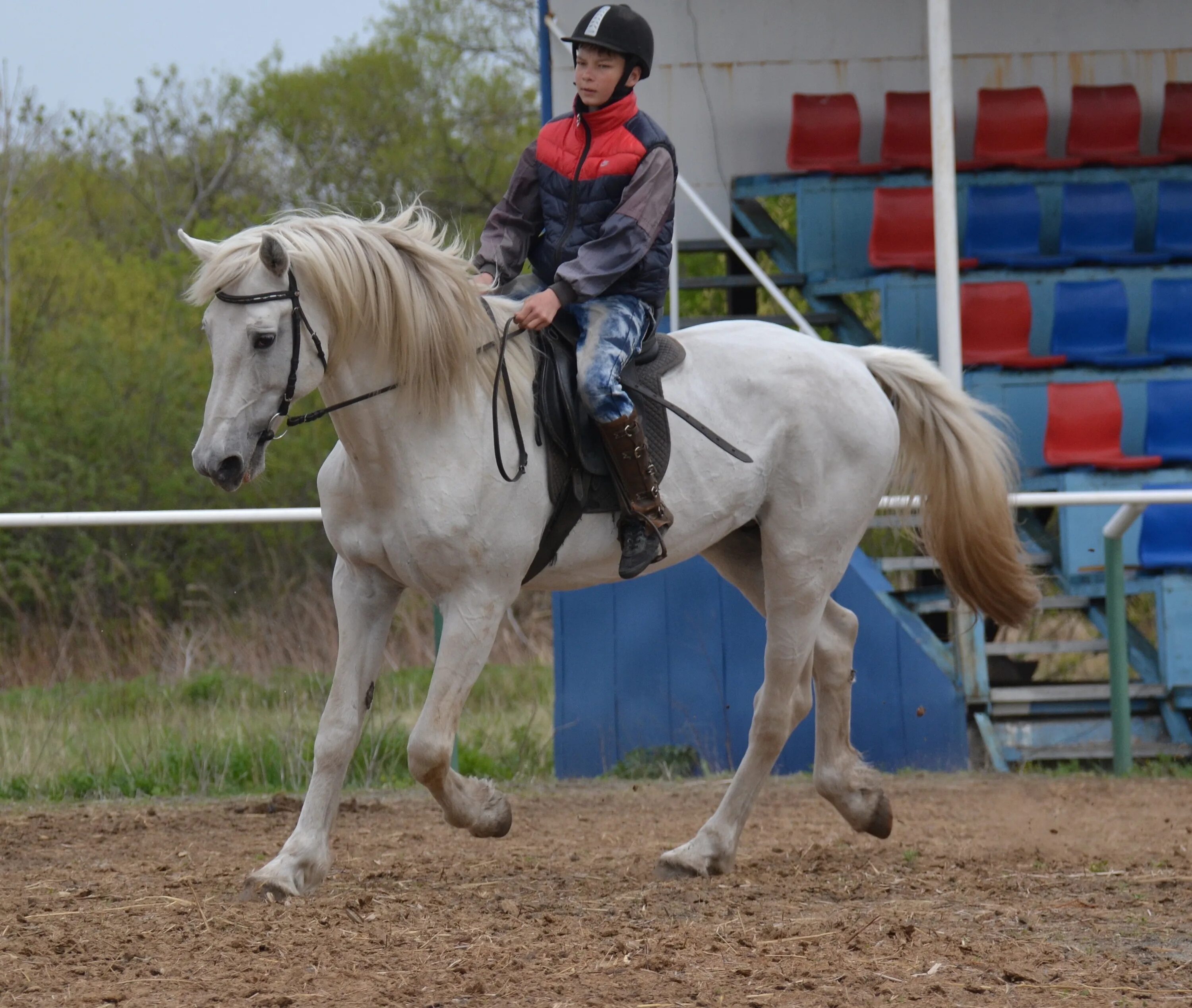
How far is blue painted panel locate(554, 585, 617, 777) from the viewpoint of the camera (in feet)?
25.4

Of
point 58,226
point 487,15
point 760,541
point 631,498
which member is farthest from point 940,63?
point 487,15

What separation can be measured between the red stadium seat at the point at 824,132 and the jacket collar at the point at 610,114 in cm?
550

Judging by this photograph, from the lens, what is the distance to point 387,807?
21.3ft

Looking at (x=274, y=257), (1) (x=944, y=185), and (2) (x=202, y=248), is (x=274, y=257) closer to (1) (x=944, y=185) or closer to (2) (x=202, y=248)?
(2) (x=202, y=248)

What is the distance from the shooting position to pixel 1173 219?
10.1 meters

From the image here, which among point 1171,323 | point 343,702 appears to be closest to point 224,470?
point 343,702

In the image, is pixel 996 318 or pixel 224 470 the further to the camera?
pixel 996 318

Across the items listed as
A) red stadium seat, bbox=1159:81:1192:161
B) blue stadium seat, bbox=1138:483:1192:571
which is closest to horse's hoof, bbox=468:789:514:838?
blue stadium seat, bbox=1138:483:1192:571

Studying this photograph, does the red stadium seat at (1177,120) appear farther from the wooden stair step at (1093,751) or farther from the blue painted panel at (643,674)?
the blue painted panel at (643,674)

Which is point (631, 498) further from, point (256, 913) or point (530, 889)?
point (256, 913)

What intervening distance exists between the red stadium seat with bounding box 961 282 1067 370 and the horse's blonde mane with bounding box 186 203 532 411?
210 inches

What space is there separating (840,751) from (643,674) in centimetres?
266

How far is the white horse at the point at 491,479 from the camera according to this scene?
4.04 metres

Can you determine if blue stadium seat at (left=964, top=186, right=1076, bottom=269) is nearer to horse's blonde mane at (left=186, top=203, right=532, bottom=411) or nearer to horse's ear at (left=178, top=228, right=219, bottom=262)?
horse's blonde mane at (left=186, top=203, right=532, bottom=411)
